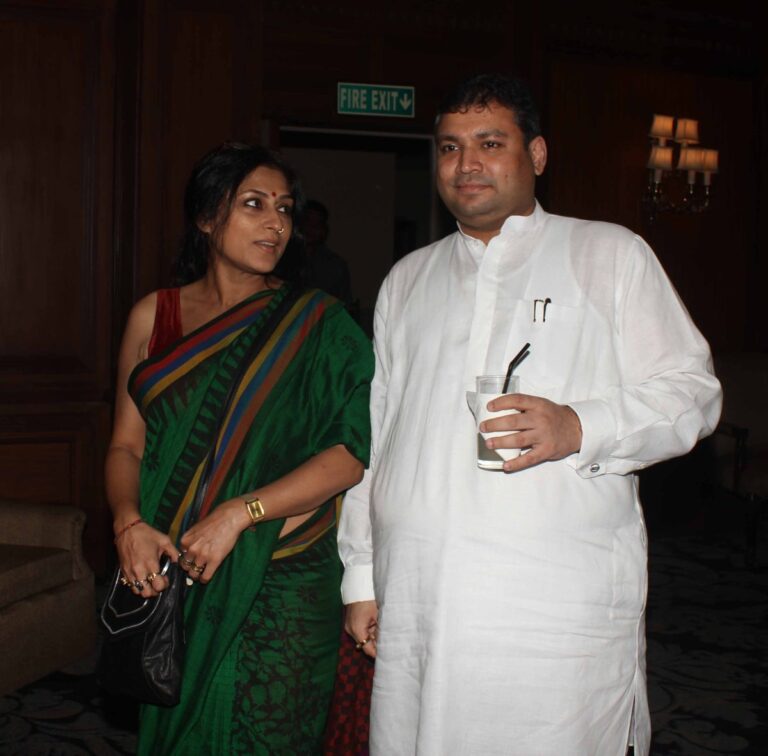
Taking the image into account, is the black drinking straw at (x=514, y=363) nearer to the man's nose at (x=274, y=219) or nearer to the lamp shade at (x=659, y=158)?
the man's nose at (x=274, y=219)

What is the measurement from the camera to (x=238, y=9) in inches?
212

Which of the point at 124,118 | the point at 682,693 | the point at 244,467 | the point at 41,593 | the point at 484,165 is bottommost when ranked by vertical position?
the point at 682,693

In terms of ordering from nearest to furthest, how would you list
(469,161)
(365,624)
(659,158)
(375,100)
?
1. (469,161)
2. (365,624)
3. (375,100)
4. (659,158)

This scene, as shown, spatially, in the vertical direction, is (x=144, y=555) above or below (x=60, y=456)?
above

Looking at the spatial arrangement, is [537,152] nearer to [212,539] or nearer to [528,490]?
[528,490]

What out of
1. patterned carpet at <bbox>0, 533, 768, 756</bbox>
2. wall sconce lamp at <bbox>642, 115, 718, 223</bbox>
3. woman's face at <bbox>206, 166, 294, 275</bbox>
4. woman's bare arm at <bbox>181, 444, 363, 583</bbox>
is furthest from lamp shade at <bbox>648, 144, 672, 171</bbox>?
woman's bare arm at <bbox>181, 444, 363, 583</bbox>

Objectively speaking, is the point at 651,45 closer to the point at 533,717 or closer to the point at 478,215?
the point at 478,215

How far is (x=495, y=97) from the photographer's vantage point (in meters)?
1.97

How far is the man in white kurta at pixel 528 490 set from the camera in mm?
1788

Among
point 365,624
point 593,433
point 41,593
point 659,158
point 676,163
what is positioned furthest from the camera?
point 676,163

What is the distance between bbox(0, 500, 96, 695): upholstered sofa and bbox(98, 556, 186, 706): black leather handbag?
5.86ft

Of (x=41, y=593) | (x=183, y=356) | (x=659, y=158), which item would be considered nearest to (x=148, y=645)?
(x=183, y=356)

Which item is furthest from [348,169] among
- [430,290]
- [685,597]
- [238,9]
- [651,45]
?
[430,290]

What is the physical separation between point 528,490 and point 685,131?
5152mm
